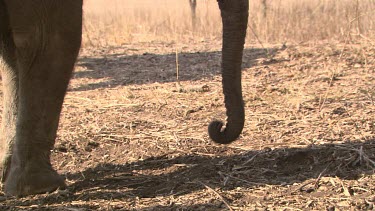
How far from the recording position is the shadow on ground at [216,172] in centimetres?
356

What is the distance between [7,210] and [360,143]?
2.41 meters

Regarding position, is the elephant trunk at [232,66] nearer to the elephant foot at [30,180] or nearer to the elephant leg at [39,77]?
the elephant leg at [39,77]

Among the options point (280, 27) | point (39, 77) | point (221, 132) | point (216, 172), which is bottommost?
point (216, 172)

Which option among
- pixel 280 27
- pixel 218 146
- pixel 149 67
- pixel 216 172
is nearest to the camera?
pixel 216 172

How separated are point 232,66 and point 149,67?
5.62 metres

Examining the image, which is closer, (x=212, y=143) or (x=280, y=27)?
(x=212, y=143)

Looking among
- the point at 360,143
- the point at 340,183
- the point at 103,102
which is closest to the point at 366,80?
the point at 360,143

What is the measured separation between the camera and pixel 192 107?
19.3 ft

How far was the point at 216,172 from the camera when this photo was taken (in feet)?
12.6

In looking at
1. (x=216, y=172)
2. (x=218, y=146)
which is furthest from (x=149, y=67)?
(x=216, y=172)

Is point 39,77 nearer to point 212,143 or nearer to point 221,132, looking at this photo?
point 221,132

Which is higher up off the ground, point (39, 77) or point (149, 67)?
point (39, 77)

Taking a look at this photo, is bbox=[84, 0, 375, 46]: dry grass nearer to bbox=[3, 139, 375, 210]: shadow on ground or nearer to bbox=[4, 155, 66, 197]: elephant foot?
bbox=[3, 139, 375, 210]: shadow on ground

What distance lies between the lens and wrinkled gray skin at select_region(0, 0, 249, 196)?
11.4ft
